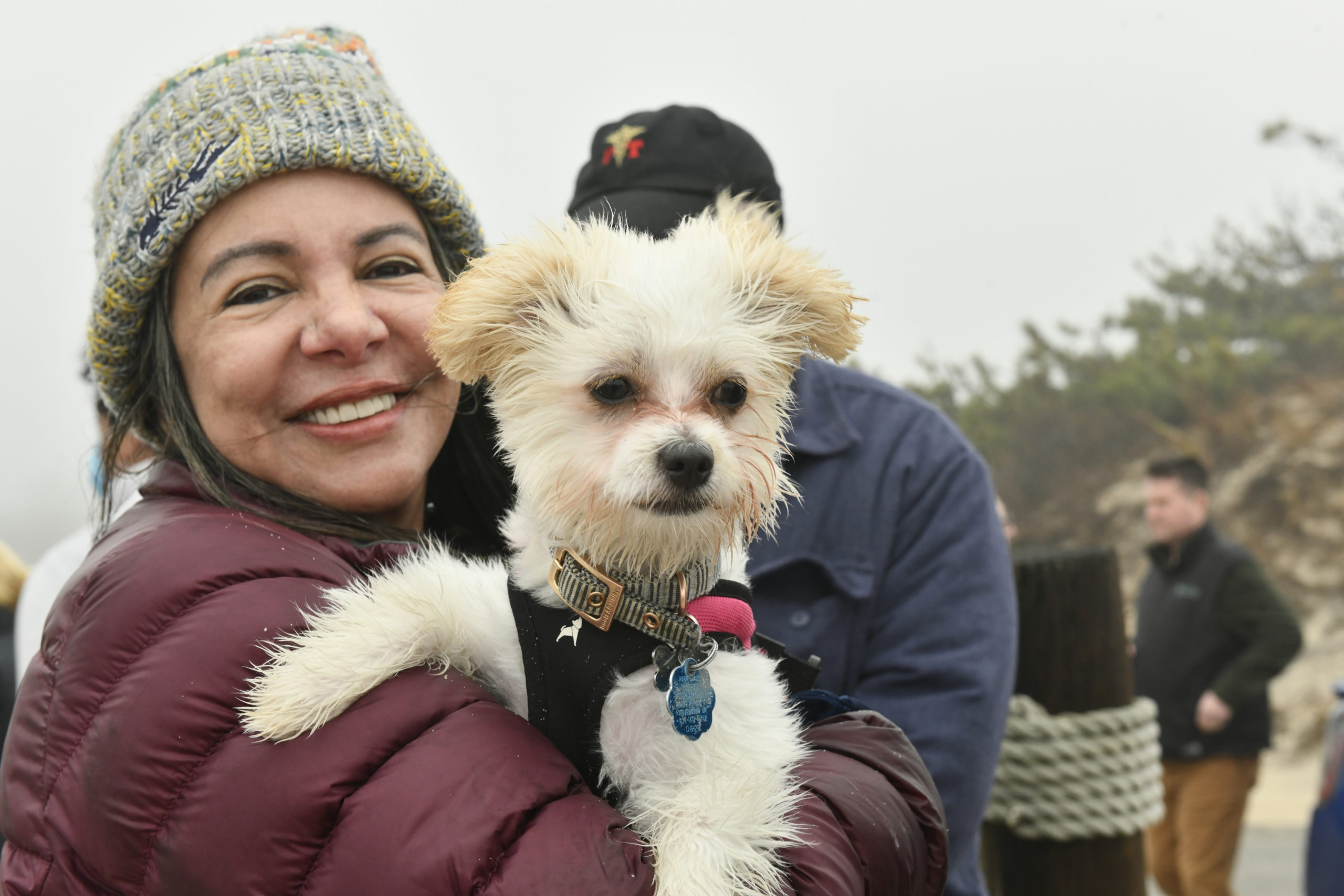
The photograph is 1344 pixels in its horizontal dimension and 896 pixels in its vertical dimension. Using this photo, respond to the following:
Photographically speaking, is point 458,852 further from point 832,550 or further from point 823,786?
point 832,550

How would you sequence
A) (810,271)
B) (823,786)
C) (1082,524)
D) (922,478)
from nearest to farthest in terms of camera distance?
1. (823,786)
2. (810,271)
3. (922,478)
4. (1082,524)

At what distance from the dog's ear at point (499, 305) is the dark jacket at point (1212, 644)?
22.9ft

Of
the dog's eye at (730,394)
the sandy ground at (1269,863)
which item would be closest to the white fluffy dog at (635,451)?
the dog's eye at (730,394)

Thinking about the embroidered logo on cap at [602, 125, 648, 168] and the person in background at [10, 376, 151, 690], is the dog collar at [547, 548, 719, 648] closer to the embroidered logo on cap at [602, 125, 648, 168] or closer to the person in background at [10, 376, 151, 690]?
the embroidered logo on cap at [602, 125, 648, 168]

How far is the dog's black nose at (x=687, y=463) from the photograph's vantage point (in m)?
1.92

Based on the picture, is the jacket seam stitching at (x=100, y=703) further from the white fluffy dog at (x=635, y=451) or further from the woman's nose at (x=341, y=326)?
the woman's nose at (x=341, y=326)

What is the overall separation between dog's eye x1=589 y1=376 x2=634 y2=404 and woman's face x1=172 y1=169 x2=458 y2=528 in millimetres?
571

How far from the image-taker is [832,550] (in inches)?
114

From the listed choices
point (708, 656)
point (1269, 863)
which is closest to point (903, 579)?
point (708, 656)

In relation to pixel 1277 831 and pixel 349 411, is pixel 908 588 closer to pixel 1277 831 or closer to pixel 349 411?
pixel 349 411

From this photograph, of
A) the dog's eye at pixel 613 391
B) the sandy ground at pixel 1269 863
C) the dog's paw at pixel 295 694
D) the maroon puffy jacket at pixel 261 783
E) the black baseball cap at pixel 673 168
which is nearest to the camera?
the maroon puffy jacket at pixel 261 783

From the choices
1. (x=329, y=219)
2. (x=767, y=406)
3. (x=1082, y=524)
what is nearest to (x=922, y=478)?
(x=767, y=406)

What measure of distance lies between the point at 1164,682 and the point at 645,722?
7018 mm

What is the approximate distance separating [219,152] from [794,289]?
1240 millimetres
